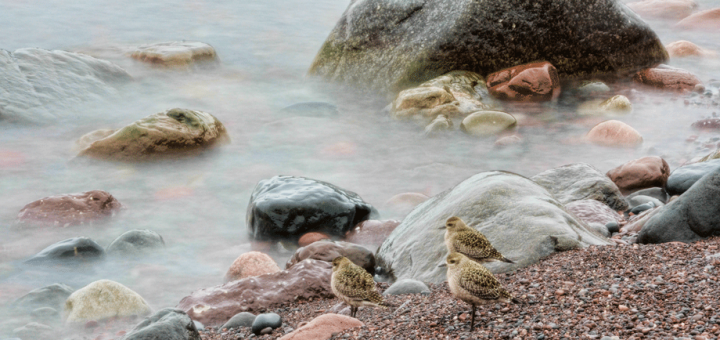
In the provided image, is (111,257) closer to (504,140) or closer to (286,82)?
(504,140)

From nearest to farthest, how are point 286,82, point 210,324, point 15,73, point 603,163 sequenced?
1. point 210,324
2. point 603,163
3. point 15,73
4. point 286,82

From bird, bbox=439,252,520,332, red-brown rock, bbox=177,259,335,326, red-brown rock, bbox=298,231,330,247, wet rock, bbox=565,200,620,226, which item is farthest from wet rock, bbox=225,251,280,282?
bird, bbox=439,252,520,332

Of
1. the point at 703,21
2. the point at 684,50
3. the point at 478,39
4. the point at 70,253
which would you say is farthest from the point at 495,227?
the point at 703,21

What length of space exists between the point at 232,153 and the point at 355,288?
6.11m

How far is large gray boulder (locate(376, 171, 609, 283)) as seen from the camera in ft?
15.1

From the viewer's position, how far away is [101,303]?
18.4ft

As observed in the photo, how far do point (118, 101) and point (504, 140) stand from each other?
21.9 ft

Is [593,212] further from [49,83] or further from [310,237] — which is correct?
[49,83]

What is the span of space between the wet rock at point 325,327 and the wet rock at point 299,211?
3.01 m

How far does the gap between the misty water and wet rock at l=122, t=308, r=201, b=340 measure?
1.95 metres

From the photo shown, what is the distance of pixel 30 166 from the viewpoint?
924cm

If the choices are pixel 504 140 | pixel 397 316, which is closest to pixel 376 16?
pixel 504 140

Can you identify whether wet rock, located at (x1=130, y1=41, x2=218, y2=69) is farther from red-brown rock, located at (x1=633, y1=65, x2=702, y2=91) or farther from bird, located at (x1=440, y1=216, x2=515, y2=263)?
bird, located at (x1=440, y1=216, x2=515, y2=263)

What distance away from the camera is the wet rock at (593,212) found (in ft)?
20.2
